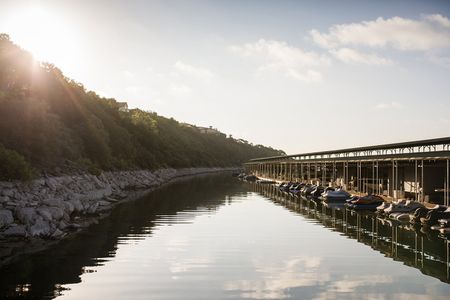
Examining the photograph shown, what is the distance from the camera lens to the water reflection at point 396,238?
27484 mm

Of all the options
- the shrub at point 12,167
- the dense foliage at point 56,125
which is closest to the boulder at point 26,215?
the shrub at point 12,167

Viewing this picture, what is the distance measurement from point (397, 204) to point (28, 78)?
68.1m

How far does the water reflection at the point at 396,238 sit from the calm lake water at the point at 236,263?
8cm

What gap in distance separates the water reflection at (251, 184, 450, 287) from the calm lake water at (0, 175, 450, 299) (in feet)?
0.25

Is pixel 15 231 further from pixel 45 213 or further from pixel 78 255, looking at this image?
pixel 78 255

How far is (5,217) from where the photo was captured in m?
32.1

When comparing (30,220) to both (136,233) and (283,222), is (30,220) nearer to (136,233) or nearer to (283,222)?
(136,233)

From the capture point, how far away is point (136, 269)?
80.9 ft

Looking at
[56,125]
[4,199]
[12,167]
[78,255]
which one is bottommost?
[78,255]

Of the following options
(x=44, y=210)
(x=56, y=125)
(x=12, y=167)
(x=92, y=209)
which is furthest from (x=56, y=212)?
(x=56, y=125)

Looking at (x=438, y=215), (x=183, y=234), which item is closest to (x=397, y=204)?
(x=438, y=215)

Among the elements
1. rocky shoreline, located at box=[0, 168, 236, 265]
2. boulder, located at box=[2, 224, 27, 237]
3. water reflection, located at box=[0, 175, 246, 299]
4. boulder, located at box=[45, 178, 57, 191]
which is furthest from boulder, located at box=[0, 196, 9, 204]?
boulder, located at box=[45, 178, 57, 191]

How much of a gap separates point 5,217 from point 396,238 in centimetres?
2875

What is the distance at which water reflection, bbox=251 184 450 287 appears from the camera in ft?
90.2
